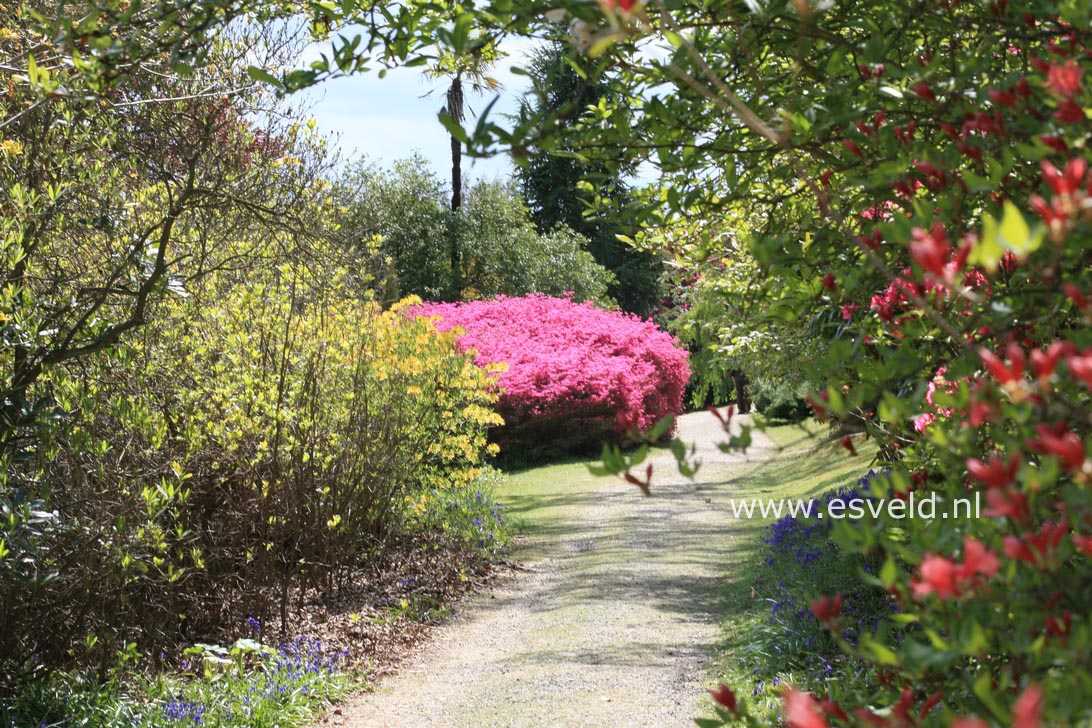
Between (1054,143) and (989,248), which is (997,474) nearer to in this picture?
(989,248)

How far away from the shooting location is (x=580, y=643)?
690cm

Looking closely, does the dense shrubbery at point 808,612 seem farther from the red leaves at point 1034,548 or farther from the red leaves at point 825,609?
the red leaves at point 1034,548

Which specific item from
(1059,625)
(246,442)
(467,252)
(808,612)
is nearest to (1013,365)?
(1059,625)

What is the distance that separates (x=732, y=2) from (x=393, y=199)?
81.2 feet

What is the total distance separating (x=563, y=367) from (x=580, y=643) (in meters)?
11.2

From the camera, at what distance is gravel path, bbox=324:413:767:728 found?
18.4ft

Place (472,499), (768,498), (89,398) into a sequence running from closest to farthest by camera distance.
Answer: (89,398)
(472,499)
(768,498)

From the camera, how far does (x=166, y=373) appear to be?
19.1 feet

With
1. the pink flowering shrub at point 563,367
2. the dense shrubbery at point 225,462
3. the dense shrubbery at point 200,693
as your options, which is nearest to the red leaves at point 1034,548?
the dense shrubbery at point 225,462

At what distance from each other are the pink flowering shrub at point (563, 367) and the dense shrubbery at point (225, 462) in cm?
809

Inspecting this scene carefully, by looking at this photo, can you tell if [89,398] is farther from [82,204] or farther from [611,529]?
[611,529]

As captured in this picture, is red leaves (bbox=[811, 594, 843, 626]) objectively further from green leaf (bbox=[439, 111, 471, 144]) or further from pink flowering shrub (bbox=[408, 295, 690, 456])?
pink flowering shrub (bbox=[408, 295, 690, 456])

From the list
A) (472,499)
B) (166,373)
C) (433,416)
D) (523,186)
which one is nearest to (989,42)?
(166,373)

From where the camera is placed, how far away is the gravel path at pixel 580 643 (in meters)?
5.61
